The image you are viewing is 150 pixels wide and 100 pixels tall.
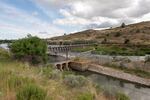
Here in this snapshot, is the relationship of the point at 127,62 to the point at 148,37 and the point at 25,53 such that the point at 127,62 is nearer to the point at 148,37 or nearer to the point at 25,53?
the point at 25,53

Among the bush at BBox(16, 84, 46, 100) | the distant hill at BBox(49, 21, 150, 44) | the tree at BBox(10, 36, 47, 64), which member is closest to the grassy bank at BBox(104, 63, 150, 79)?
the tree at BBox(10, 36, 47, 64)

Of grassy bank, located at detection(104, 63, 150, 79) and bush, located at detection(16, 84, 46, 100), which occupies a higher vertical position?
bush, located at detection(16, 84, 46, 100)

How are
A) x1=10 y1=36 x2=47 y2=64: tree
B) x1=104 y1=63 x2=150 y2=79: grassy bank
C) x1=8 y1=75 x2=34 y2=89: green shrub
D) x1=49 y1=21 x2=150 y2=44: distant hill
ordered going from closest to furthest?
x1=8 y1=75 x2=34 y2=89: green shrub, x1=10 y1=36 x2=47 y2=64: tree, x1=104 y1=63 x2=150 y2=79: grassy bank, x1=49 y1=21 x2=150 y2=44: distant hill

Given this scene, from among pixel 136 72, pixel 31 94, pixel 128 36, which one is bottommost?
pixel 136 72

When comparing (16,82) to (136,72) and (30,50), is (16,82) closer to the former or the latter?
(30,50)

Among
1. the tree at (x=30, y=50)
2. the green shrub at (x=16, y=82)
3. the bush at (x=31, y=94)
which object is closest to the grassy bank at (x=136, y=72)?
the tree at (x=30, y=50)

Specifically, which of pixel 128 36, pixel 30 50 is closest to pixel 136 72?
pixel 30 50

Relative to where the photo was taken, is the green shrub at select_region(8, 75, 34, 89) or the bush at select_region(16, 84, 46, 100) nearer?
the bush at select_region(16, 84, 46, 100)

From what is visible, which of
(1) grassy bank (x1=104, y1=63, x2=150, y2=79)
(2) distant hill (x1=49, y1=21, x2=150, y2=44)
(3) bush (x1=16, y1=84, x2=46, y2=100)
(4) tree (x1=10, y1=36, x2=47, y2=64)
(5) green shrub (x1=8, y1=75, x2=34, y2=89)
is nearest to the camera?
(3) bush (x1=16, y1=84, x2=46, y2=100)

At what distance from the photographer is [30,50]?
27906mm

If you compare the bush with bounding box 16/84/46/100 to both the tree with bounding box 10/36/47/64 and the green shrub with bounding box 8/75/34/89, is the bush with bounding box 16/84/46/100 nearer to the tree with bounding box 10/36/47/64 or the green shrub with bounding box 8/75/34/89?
the green shrub with bounding box 8/75/34/89

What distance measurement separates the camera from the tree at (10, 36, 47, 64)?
91.0ft

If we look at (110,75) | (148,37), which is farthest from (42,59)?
(148,37)

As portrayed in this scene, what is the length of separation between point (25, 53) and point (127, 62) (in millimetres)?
17856
